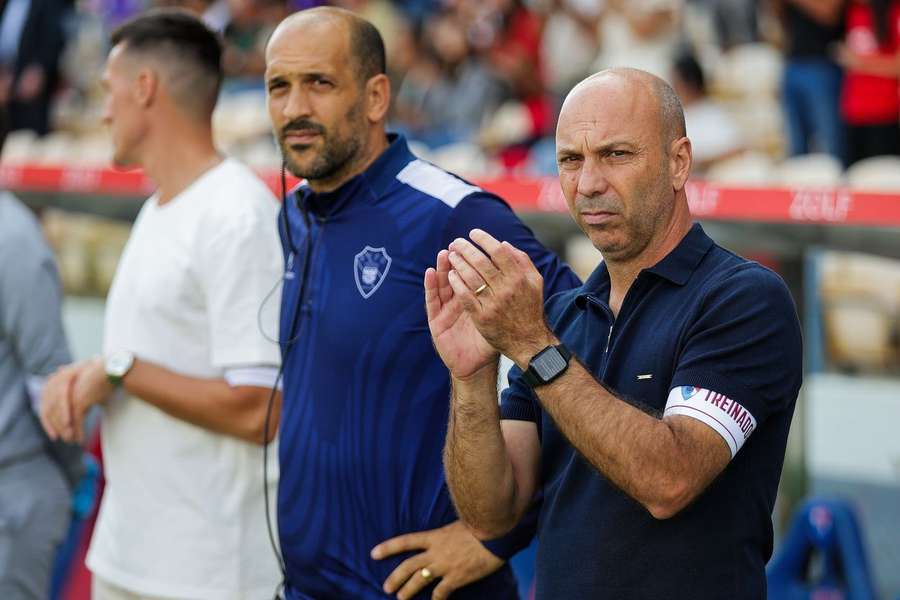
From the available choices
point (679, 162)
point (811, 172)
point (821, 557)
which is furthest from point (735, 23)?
point (679, 162)

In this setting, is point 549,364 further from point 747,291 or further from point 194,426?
point 194,426

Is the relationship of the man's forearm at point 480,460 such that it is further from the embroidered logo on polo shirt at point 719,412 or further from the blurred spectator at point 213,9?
the blurred spectator at point 213,9

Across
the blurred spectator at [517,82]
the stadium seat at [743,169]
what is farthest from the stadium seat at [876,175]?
the blurred spectator at [517,82]

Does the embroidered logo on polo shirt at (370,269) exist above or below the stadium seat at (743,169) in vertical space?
below

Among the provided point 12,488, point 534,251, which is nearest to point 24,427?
point 12,488

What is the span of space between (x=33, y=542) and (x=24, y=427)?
13.0 inches

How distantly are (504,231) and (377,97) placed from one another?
499 mm

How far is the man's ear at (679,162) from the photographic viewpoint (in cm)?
237

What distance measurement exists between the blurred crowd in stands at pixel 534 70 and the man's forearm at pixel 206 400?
146 inches

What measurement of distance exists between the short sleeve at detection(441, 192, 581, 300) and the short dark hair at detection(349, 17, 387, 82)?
0.42 m

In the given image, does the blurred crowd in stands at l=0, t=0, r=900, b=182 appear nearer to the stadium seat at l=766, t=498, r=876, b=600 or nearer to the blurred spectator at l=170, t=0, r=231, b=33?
the blurred spectator at l=170, t=0, r=231, b=33

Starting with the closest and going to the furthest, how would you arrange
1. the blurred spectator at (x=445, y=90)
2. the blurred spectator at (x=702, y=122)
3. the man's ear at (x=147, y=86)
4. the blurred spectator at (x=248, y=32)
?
the man's ear at (x=147, y=86) → the blurred spectator at (x=702, y=122) → the blurred spectator at (x=445, y=90) → the blurred spectator at (x=248, y=32)

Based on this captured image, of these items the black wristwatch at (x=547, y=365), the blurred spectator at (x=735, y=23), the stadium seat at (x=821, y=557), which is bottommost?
the stadium seat at (x=821, y=557)

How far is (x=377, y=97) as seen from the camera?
315 cm
